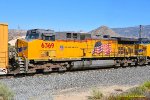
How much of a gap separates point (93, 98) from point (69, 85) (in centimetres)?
408

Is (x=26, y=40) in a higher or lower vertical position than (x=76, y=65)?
higher

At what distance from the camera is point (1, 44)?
1891cm

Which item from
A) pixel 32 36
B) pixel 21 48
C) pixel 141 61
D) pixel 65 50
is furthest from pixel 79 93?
pixel 141 61

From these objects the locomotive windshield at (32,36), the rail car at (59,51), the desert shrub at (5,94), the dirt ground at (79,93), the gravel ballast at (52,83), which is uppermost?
the locomotive windshield at (32,36)

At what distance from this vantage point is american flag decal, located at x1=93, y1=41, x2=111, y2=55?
83.4ft

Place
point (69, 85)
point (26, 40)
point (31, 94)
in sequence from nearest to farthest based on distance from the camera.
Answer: point (31, 94), point (69, 85), point (26, 40)

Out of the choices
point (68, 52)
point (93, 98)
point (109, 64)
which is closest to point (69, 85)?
point (93, 98)

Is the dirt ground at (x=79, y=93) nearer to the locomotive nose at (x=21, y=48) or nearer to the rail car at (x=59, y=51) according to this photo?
the rail car at (x=59, y=51)

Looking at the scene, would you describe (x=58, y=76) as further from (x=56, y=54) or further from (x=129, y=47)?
(x=129, y=47)

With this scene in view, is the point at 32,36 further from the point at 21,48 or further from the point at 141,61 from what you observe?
the point at 141,61

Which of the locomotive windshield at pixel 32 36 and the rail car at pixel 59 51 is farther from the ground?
the locomotive windshield at pixel 32 36

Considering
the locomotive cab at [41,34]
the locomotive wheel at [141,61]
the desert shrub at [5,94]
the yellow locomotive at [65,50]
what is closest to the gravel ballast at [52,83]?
the desert shrub at [5,94]

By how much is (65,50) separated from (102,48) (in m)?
4.69

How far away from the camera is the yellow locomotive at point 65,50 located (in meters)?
20.1
